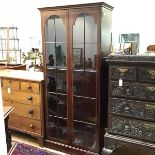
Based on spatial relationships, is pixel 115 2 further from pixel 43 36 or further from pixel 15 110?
pixel 15 110

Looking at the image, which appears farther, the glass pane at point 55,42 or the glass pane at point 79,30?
the glass pane at point 55,42

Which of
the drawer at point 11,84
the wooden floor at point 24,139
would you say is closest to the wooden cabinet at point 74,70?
the wooden floor at point 24,139

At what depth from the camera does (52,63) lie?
9.61 feet

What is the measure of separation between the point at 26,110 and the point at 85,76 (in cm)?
107

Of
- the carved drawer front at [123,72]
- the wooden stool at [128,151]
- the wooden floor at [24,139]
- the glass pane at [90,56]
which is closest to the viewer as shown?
the carved drawer front at [123,72]

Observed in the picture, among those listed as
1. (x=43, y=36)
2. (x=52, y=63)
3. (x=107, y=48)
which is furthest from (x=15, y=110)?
(x=107, y=48)

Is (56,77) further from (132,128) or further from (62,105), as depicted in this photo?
(132,128)

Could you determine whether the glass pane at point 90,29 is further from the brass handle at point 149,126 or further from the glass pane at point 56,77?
the brass handle at point 149,126

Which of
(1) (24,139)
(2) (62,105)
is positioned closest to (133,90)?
(2) (62,105)

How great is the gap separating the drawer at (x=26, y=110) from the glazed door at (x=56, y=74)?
0.18 meters

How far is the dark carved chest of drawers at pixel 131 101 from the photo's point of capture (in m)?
2.30

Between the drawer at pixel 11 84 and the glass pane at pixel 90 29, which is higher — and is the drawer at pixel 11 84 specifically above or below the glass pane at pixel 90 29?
below

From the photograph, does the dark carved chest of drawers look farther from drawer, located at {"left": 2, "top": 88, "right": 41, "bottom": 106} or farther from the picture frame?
drawer, located at {"left": 2, "top": 88, "right": 41, "bottom": 106}

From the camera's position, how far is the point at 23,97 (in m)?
3.21
